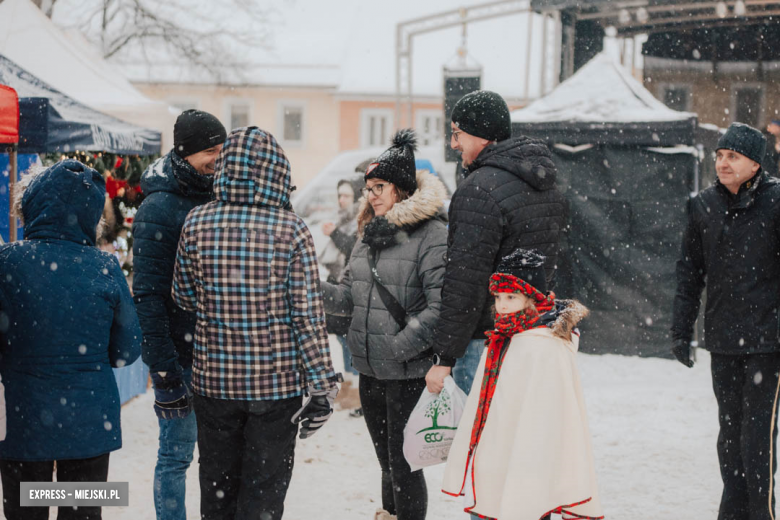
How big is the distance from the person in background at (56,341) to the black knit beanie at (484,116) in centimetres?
163

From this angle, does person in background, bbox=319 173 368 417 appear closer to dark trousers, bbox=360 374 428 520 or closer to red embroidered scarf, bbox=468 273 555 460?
dark trousers, bbox=360 374 428 520

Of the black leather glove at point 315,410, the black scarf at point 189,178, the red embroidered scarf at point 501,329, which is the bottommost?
the black leather glove at point 315,410

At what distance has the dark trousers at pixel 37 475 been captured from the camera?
299 centimetres

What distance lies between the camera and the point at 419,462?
11.5ft

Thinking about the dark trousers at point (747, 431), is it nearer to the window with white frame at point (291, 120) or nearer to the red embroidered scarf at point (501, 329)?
the red embroidered scarf at point (501, 329)

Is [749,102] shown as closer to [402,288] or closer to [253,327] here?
[402,288]

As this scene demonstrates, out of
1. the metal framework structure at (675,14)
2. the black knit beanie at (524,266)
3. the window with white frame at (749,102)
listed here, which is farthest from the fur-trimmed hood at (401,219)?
the window with white frame at (749,102)

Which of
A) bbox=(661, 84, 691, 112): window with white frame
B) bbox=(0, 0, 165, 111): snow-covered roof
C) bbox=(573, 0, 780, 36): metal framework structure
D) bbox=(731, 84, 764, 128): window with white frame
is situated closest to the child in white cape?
bbox=(0, 0, 165, 111): snow-covered roof

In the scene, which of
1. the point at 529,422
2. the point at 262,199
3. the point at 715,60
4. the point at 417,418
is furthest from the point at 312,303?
the point at 715,60

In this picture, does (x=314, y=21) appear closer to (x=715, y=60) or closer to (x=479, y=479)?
(x=715, y=60)

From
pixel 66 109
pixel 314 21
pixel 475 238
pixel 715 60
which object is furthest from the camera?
pixel 314 21

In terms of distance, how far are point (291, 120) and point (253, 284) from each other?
28345 mm

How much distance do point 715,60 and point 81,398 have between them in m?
18.7

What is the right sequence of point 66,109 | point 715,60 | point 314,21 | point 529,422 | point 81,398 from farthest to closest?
point 314,21, point 715,60, point 66,109, point 529,422, point 81,398
